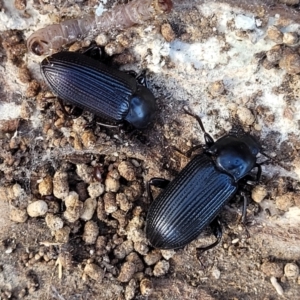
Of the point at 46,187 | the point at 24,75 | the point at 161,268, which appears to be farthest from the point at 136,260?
the point at 24,75

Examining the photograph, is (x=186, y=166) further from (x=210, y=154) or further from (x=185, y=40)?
(x=185, y=40)

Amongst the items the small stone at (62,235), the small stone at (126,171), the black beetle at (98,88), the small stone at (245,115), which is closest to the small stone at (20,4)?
the black beetle at (98,88)

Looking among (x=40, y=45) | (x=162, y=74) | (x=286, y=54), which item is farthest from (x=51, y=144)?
(x=286, y=54)

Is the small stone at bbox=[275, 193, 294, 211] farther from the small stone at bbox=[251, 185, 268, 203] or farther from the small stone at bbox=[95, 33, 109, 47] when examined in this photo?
the small stone at bbox=[95, 33, 109, 47]

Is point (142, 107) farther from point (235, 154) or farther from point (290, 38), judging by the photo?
point (290, 38)

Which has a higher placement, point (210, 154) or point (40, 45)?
point (40, 45)

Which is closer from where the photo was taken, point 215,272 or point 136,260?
point 136,260
